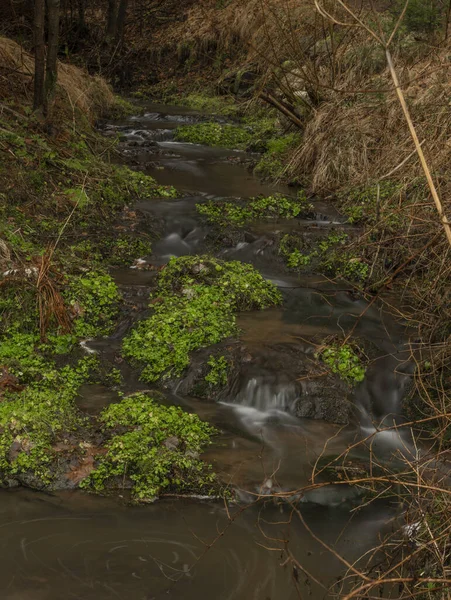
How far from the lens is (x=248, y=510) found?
4.86 metres

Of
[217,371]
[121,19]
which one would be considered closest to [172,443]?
[217,371]

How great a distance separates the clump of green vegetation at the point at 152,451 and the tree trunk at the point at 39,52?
5.94 metres

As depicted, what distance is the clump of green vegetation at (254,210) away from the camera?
9523mm

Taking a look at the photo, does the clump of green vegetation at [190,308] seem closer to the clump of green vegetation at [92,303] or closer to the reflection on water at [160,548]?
the clump of green vegetation at [92,303]

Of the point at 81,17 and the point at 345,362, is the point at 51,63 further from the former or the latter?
the point at 81,17

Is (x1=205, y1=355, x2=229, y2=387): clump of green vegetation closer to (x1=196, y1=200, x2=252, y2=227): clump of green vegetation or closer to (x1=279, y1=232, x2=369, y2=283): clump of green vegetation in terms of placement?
(x1=279, y1=232, x2=369, y2=283): clump of green vegetation

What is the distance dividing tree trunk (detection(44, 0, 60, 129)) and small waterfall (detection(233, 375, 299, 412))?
19.0 ft

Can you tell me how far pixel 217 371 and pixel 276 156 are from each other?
6.69m

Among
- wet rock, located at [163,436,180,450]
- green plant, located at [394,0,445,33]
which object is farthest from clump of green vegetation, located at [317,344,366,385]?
green plant, located at [394,0,445,33]

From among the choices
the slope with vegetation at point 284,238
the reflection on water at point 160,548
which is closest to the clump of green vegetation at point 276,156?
the slope with vegetation at point 284,238

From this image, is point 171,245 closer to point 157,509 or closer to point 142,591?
point 157,509

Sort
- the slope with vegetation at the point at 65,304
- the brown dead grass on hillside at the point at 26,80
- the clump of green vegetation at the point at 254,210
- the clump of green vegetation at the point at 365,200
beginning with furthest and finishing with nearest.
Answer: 1. the brown dead grass on hillside at the point at 26,80
2. the clump of green vegetation at the point at 254,210
3. the clump of green vegetation at the point at 365,200
4. the slope with vegetation at the point at 65,304

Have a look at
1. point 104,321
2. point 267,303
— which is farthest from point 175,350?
point 267,303

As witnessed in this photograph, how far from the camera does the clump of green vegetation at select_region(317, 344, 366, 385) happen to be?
6.32 m
